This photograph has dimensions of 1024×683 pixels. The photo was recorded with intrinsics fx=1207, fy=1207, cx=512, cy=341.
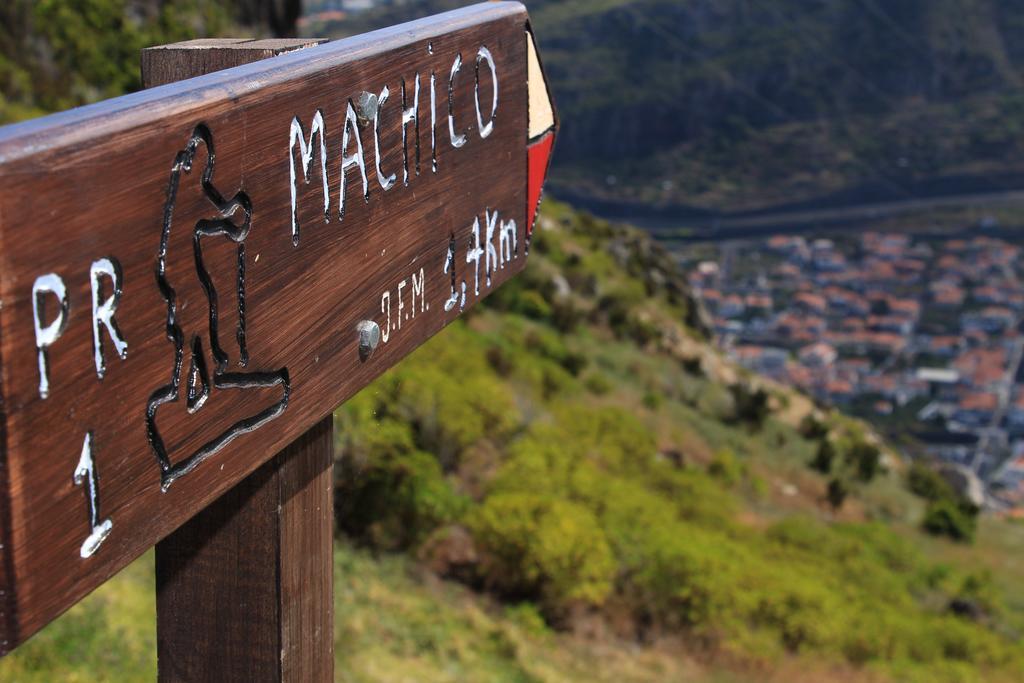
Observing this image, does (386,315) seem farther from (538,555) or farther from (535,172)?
(538,555)

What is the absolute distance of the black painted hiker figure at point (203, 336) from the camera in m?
0.88

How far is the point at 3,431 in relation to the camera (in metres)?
0.73

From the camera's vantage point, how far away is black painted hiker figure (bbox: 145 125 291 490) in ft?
2.88

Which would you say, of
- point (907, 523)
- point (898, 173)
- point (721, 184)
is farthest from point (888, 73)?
point (907, 523)

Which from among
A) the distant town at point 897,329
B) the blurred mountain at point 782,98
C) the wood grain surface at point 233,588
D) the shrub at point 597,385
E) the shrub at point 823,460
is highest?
the wood grain surface at point 233,588

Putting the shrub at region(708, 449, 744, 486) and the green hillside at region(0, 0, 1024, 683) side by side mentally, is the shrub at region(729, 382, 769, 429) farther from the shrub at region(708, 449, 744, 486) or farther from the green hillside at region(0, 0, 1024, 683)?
the shrub at region(708, 449, 744, 486)

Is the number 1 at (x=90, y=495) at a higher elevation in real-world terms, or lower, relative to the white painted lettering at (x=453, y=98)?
lower

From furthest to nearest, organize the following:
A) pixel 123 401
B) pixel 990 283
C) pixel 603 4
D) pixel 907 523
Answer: pixel 603 4, pixel 990 283, pixel 907 523, pixel 123 401

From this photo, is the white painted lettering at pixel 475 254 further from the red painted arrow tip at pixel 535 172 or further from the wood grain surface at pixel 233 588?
the wood grain surface at pixel 233 588

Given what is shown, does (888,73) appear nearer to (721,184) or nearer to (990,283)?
(721,184)

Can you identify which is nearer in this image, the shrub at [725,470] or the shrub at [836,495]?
the shrub at [725,470]

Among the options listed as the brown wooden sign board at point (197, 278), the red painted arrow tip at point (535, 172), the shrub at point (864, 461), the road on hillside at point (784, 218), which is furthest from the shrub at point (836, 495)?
the road on hillside at point (784, 218)

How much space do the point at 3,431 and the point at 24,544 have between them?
0.08 metres

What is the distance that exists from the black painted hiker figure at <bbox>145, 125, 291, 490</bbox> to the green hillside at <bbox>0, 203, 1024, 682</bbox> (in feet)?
3.52
